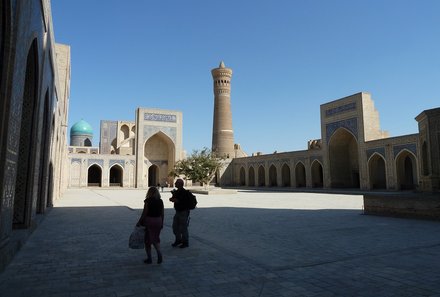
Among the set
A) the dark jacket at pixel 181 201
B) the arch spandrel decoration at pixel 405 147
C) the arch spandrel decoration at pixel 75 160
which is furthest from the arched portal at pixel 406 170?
the arch spandrel decoration at pixel 75 160

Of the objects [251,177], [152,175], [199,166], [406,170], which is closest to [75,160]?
[152,175]

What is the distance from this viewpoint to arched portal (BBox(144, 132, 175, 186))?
32125 mm

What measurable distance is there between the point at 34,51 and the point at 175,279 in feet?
13.9

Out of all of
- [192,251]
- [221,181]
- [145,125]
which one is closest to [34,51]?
[192,251]

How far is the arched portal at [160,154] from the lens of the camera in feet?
105

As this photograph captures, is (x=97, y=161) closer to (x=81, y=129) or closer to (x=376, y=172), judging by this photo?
(x=81, y=129)

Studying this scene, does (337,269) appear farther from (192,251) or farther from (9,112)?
(9,112)

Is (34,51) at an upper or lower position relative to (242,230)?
upper

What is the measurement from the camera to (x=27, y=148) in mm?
5867

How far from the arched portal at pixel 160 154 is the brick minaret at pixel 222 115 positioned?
17.1 ft

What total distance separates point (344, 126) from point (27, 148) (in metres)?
20.6

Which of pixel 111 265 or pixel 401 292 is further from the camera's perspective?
pixel 111 265

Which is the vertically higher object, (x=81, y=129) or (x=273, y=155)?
(x=81, y=129)

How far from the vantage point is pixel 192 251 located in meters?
4.48
